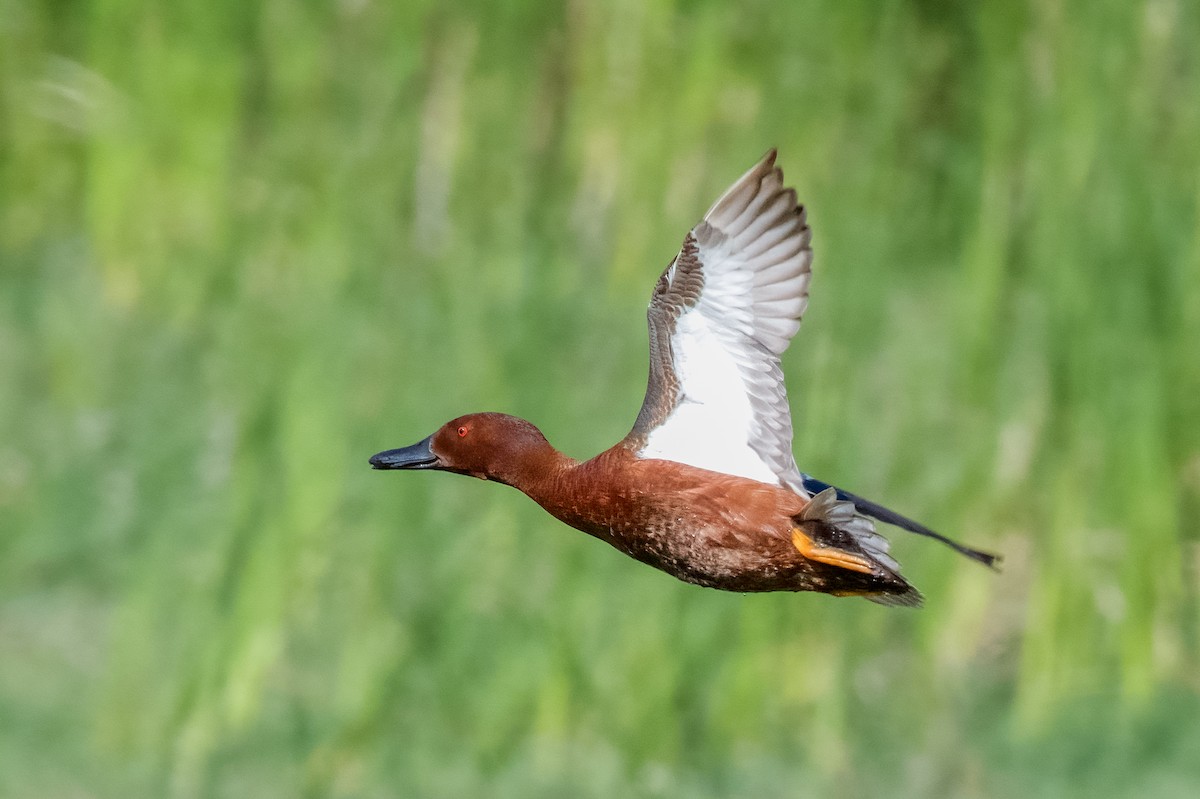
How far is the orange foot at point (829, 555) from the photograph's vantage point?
329 centimetres

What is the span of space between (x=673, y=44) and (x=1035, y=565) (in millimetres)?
2511

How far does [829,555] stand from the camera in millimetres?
3332

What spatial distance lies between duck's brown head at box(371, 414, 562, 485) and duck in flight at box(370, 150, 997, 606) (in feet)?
0.06

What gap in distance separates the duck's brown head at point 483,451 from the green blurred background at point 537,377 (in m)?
2.05

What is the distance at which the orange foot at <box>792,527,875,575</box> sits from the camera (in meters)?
3.29

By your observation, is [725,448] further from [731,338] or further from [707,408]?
[731,338]

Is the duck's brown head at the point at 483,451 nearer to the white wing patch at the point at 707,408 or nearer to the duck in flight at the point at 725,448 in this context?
the duck in flight at the point at 725,448

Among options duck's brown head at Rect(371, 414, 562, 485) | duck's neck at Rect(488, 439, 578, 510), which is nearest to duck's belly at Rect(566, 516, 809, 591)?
duck's neck at Rect(488, 439, 578, 510)

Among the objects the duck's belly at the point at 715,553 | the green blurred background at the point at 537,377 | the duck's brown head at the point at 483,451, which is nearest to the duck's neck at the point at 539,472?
the duck's brown head at the point at 483,451

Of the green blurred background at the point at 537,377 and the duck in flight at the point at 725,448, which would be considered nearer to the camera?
the duck in flight at the point at 725,448

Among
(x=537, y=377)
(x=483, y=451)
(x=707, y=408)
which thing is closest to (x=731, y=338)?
(x=707, y=408)

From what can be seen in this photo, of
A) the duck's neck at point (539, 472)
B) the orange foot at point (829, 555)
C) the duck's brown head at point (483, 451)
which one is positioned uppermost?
the duck's brown head at point (483, 451)

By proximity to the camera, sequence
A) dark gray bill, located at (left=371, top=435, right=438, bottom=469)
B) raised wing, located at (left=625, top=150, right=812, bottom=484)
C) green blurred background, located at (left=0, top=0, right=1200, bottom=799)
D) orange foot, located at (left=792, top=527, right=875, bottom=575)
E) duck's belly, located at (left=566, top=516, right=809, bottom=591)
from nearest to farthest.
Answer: orange foot, located at (left=792, top=527, right=875, bottom=575)
duck's belly, located at (left=566, top=516, right=809, bottom=591)
raised wing, located at (left=625, top=150, right=812, bottom=484)
dark gray bill, located at (left=371, top=435, right=438, bottom=469)
green blurred background, located at (left=0, top=0, right=1200, bottom=799)

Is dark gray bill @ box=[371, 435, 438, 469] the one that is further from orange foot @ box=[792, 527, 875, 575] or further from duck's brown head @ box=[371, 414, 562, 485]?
orange foot @ box=[792, 527, 875, 575]
